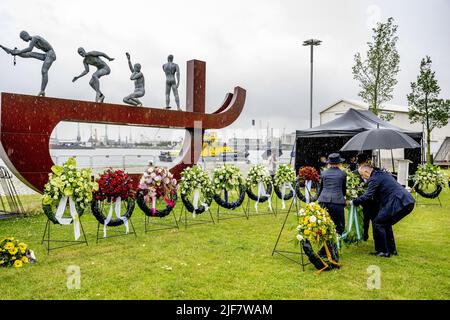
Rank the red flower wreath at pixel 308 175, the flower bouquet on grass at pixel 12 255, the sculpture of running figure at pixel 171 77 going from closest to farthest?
the flower bouquet on grass at pixel 12 255
the red flower wreath at pixel 308 175
the sculpture of running figure at pixel 171 77

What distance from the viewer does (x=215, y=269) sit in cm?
608

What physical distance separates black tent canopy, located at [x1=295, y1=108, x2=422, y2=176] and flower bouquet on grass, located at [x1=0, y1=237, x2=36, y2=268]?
446 inches

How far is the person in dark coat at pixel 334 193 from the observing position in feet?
22.5

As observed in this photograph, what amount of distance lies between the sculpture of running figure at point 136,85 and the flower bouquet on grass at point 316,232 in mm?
8253

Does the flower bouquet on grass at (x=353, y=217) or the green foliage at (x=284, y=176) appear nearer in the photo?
the flower bouquet on grass at (x=353, y=217)

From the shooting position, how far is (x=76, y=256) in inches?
269

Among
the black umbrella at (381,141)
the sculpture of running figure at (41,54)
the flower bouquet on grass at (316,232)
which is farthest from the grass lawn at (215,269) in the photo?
the sculpture of running figure at (41,54)

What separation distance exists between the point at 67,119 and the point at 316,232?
→ 815cm

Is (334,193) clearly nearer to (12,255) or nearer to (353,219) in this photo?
(353,219)

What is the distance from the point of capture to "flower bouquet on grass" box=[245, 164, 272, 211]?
1094 centimetres

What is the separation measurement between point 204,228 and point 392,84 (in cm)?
1851

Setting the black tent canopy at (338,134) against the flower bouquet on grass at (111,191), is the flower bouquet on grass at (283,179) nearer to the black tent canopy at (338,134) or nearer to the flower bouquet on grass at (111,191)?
the black tent canopy at (338,134)

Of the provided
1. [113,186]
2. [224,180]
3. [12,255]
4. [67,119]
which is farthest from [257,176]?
[12,255]
